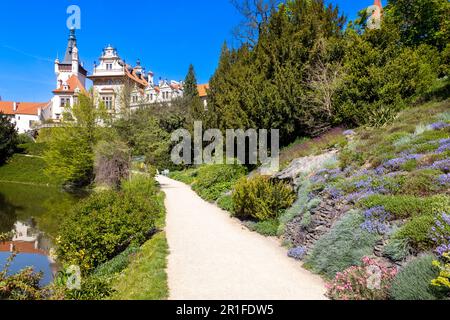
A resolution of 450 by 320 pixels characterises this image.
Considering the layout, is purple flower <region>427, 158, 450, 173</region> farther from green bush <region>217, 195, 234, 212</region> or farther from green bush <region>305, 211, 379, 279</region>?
green bush <region>217, 195, 234, 212</region>

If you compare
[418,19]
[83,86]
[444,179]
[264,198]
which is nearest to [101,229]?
[264,198]

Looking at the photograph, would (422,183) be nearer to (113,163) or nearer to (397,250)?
(397,250)

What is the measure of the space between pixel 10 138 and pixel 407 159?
157ft

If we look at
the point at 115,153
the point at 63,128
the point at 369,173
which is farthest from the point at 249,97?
the point at 63,128

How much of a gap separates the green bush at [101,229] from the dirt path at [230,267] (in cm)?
110

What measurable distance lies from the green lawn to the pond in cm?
1082

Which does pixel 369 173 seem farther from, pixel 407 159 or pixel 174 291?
pixel 174 291

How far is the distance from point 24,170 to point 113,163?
937 inches

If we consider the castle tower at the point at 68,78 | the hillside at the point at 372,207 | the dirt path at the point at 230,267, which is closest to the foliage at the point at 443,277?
the hillside at the point at 372,207

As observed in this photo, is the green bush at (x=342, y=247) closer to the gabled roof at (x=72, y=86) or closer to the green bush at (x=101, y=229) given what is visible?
the green bush at (x=101, y=229)

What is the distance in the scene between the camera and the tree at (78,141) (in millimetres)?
28766

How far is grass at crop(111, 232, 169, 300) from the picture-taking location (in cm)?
531

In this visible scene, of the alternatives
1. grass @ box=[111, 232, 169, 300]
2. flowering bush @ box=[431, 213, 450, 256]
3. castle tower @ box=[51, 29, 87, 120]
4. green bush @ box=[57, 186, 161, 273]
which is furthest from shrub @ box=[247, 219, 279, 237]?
castle tower @ box=[51, 29, 87, 120]

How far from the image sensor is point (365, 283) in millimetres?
5156
